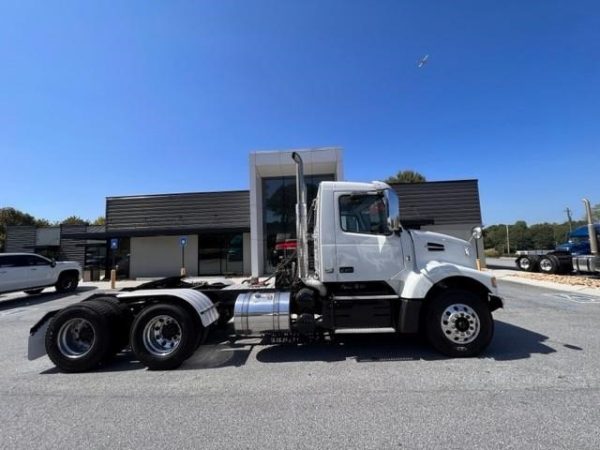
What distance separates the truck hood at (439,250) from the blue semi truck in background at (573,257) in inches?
575

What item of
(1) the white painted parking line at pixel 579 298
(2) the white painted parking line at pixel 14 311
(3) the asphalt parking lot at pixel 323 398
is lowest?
(3) the asphalt parking lot at pixel 323 398

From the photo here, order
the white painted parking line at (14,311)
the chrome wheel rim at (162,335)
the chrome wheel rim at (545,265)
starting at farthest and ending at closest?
1. the chrome wheel rim at (545,265)
2. the white painted parking line at (14,311)
3. the chrome wheel rim at (162,335)

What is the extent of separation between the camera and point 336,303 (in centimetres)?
538

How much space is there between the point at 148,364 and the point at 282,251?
10.7 ft

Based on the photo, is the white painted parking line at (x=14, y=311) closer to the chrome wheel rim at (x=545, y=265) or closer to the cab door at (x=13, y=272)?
the cab door at (x=13, y=272)

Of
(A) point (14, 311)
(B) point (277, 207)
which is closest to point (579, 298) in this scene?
(B) point (277, 207)

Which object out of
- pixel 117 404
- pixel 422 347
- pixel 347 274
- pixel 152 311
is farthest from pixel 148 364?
pixel 422 347

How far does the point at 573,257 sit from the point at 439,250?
1613 cm

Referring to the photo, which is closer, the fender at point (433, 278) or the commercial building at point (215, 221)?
the fender at point (433, 278)

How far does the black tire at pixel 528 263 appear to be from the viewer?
1997 centimetres

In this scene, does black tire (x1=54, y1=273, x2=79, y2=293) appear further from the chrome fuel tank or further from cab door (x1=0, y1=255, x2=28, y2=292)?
the chrome fuel tank

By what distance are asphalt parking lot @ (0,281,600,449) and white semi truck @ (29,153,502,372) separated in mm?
366

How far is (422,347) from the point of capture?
18.7 ft

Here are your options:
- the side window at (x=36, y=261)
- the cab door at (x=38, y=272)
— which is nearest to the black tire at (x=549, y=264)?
the cab door at (x=38, y=272)
